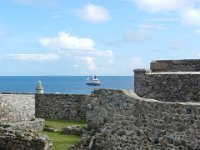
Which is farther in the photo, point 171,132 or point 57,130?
point 57,130

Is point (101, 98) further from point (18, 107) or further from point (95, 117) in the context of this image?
point (18, 107)

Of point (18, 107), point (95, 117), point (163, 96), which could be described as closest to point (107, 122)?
point (95, 117)

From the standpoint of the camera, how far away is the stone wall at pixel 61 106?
29250 millimetres

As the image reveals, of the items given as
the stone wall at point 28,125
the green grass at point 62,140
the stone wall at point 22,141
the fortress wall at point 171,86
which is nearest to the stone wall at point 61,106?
the stone wall at point 28,125

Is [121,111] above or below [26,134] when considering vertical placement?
above

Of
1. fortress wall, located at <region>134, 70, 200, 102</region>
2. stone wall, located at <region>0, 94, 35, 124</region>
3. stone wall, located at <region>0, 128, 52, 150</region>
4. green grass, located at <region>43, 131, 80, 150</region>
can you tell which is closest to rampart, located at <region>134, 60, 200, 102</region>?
fortress wall, located at <region>134, 70, 200, 102</region>

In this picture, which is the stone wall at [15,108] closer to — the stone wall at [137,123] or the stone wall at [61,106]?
the stone wall at [61,106]

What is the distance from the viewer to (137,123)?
49.1 ft

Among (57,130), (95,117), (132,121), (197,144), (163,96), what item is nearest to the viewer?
(197,144)

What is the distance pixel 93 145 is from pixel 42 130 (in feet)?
30.3

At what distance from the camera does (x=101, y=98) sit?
16.1 meters

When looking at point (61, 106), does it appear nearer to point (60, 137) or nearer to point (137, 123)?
point (60, 137)

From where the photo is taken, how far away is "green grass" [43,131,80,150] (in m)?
20.1

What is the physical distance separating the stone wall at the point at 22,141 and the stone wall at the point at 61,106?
8367 millimetres
